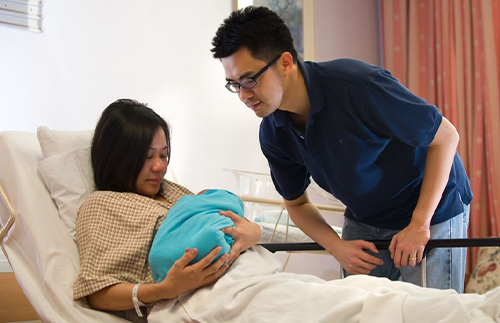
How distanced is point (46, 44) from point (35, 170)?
4.35 ft

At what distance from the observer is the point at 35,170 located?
1.99 m

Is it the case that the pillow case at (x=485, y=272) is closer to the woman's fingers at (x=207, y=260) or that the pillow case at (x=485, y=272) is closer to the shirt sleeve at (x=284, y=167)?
the shirt sleeve at (x=284, y=167)

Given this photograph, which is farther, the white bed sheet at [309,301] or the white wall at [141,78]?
the white wall at [141,78]

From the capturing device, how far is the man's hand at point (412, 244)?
5.53ft

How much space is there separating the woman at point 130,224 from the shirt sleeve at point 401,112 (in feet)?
1.66

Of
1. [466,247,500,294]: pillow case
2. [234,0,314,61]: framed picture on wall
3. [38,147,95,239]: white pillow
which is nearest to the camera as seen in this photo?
[38,147,95,239]: white pillow

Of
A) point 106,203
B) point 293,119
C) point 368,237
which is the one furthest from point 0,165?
point 368,237

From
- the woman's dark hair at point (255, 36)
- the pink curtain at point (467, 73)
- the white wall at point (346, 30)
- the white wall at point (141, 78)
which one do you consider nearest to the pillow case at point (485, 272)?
the pink curtain at point (467, 73)

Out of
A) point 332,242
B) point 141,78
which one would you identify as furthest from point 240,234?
point 141,78

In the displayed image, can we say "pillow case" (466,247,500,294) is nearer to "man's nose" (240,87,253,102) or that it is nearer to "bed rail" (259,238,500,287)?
"bed rail" (259,238,500,287)

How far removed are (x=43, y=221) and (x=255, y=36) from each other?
2.92 ft

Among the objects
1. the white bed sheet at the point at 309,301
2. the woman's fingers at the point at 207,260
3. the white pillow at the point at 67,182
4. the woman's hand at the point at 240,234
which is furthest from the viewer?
the white pillow at the point at 67,182

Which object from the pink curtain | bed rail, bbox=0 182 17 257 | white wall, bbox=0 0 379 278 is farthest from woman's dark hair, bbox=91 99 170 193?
the pink curtain

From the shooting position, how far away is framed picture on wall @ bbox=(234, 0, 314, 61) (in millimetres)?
4152
